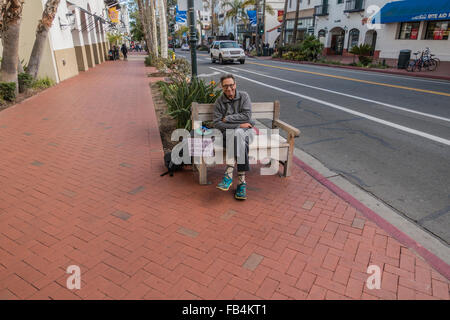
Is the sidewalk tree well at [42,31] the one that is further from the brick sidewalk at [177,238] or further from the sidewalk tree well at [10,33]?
the brick sidewalk at [177,238]

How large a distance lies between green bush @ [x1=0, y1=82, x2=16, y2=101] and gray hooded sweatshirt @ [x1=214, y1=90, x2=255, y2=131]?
8481 mm

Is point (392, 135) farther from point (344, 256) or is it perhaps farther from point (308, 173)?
point (344, 256)

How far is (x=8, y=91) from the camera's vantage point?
957 centimetres

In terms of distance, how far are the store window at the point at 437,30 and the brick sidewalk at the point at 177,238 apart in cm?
2369

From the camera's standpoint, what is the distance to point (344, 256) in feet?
9.55

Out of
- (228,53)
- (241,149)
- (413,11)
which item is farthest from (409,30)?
(241,149)

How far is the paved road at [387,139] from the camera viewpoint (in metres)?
4.04

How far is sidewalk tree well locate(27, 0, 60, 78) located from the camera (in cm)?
1103

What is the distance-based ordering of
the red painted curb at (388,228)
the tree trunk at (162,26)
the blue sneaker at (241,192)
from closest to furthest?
the red painted curb at (388,228) < the blue sneaker at (241,192) < the tree trunk at (162,26)

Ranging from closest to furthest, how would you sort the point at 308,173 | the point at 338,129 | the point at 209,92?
Answer: the point at 308,173 < the point at 209,92 < the point at 338,129

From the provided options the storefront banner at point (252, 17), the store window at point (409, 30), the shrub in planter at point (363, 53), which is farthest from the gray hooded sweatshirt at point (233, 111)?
the storefront banner at point (252, 17)

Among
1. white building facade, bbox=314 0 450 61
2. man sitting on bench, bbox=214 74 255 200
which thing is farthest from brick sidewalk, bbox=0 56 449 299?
white building facade, bbox=314 0 450 61

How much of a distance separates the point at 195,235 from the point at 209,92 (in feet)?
12.1

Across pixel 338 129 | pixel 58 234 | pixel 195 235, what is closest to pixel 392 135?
pixel 338 129
